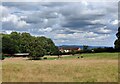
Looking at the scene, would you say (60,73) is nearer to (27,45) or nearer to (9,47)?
(27,45)

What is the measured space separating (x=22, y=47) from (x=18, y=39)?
14.0 m

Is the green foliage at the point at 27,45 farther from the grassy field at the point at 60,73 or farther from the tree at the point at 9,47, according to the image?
the grassy field at the point at 60,73

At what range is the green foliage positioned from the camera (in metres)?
99.9

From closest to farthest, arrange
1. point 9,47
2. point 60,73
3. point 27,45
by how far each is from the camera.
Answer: point 60,73, point 27,45, point 9,47

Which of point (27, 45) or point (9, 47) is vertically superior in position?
point (27, 45)

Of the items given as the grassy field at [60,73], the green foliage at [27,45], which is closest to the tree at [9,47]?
the green foliage at [27,45]

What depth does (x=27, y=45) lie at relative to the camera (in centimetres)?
11469

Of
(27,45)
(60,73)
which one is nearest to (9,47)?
(27,45)

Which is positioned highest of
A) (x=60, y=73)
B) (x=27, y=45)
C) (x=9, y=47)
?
(x=60, y=73)

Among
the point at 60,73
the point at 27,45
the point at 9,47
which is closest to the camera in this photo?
the point at 60,73

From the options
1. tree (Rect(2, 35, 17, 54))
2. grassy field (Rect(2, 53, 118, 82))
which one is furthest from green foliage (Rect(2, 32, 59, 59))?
grassy field (Rect(2, 53, 118, 82))

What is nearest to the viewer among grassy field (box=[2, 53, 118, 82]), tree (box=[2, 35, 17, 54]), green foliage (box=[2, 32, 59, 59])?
grassy field (box=[2, 53, 118, 82])

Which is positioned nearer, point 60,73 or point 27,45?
point 60,73

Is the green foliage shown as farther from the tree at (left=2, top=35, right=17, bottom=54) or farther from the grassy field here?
the grassy field
